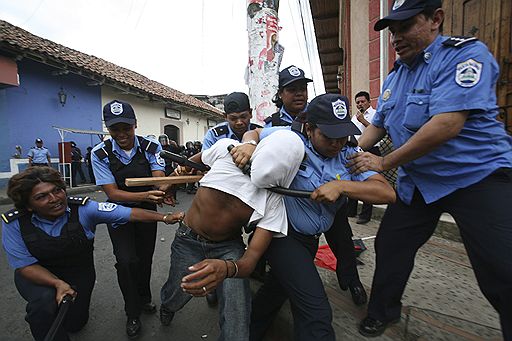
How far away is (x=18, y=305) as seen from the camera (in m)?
2.54

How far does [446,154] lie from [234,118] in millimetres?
1805

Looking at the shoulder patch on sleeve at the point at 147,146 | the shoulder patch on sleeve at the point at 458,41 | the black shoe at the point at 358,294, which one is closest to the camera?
the shoulder patch on sleeve at the point at 458,41

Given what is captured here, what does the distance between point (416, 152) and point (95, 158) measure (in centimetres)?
227

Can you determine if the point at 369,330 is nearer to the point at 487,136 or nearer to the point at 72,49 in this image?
the point at 487,136

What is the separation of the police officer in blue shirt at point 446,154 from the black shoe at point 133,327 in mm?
1640

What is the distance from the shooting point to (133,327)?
213 cm

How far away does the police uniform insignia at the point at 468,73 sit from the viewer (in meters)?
1.31

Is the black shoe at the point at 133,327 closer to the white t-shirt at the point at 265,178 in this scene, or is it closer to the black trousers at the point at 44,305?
the black trousers at the point at 44,305

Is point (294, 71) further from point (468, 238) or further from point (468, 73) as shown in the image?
point (468, 238)

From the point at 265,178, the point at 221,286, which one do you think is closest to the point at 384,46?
the point at 265,178

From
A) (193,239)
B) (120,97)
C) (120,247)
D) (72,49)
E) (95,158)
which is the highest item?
(72,49)

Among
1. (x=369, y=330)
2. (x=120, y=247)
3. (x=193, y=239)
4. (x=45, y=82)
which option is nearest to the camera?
(x=369, y=330)

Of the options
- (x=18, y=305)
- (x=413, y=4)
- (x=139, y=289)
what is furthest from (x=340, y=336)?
(x=18, y=305)

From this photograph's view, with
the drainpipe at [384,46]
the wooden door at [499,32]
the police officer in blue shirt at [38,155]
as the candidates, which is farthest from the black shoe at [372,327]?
the police officer in blue shirt at [38,155]
